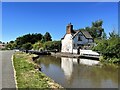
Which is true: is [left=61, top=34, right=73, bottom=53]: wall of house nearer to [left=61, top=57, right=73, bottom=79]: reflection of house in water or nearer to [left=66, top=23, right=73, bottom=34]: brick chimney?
[left=66, top=23, right=73, bottom=34]: brick chimney

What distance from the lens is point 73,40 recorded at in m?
52.2

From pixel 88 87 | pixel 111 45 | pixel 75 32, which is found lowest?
pixel 88 87

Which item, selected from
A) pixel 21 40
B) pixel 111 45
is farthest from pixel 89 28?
pixel 111 45

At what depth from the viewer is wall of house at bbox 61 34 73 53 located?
5281 centimetres

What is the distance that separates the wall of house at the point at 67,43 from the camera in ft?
173

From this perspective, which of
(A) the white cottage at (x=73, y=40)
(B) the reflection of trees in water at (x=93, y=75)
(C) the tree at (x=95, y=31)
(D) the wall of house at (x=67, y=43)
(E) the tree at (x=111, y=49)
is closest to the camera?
(B) the reflection of trees in water at (x=93, y=75)

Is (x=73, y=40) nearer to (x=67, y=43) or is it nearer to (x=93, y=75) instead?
(x=67, y=43)

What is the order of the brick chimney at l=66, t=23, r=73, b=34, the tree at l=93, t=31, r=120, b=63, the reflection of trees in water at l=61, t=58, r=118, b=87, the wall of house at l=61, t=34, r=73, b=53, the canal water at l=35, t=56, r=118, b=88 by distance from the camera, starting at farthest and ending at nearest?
the brick chimney at l=66, t=23, r=73, b=34 < the wall of house at l=61, t=34, r=73, b=53 < the tree at l=93, t=31, r=120, b=63 < the reflection of trees in water at l=61, t=58, r=118, b=87 < the canal water at l=35, t=56, r=118, b=88

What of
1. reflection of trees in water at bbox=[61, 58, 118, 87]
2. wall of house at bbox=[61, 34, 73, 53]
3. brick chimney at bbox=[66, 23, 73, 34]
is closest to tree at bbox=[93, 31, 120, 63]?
reflection of trees in water at bbox=[61, 58, 118, 87]

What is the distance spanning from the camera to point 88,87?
47.1 feet

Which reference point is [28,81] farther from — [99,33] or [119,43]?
[99,33]

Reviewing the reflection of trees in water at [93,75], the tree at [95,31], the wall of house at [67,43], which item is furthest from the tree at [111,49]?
the tree at [95,31]

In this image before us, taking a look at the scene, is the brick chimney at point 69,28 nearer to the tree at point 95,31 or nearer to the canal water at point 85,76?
the canal water at point 85,76

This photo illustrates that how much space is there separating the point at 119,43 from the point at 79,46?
2034 centimetres
